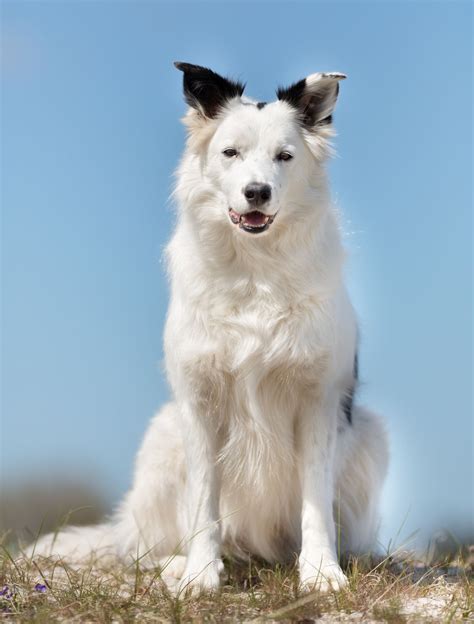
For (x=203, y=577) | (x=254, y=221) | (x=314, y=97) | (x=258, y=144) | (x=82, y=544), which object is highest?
(x=314, y=97)

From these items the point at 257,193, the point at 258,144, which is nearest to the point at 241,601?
the point at 257,193

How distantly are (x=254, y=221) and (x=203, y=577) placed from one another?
2027mm

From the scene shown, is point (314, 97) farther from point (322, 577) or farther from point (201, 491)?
point (322, 577)

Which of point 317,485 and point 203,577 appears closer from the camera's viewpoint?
point 203,577

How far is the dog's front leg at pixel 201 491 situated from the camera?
15.1ft

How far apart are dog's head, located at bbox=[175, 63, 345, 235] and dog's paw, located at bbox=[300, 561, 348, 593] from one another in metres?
1.93

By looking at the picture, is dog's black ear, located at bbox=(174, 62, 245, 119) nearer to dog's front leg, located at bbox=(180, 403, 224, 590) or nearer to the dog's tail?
dog's front leg, located at bbox=(180, 403, 224, 590)

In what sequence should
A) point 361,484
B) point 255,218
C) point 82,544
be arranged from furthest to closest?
point 82,544, point 361,484, point 255,218

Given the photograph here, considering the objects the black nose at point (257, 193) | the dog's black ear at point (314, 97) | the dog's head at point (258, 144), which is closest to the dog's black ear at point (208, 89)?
the dog's head at point (258, 144)

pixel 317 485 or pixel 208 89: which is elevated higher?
pixel 208 89

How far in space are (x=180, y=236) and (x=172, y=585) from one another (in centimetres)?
212

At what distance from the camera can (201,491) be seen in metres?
4.74

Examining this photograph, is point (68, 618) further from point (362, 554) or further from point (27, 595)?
point (362, 554)

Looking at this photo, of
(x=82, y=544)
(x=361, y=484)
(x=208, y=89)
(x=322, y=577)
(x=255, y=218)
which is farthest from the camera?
(x=82, y=544)
